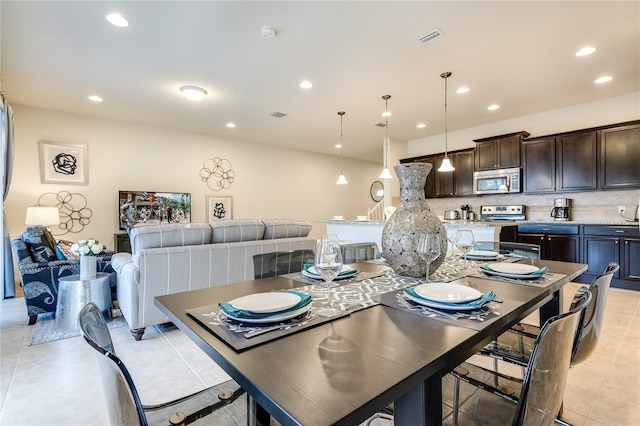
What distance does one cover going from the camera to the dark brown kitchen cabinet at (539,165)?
475 centimetres

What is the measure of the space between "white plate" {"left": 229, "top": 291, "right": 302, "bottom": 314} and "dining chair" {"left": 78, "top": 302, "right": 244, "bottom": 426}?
0.98ft

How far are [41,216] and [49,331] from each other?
6.84 feet

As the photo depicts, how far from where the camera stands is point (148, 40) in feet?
9.20

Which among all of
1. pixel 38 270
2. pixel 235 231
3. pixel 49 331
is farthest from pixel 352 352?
pixel 38 270

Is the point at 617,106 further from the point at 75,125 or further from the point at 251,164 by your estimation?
the point at 75,125

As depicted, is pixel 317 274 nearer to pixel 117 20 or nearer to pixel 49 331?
pixel 117 20

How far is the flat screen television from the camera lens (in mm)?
5141

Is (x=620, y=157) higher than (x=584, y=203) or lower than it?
higher

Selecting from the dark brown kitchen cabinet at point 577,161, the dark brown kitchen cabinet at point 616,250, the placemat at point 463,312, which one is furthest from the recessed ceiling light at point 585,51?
the placemat at point 463,312

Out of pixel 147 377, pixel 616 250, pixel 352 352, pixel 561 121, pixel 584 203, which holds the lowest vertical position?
pixel 147 377

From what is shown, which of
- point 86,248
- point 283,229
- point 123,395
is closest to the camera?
point 123,395

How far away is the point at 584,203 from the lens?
4727mm

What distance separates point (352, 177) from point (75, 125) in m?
6.56

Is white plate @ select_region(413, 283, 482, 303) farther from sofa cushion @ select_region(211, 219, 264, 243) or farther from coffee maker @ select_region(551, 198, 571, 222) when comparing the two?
coffee maker @ select_region(551, 198, 571, 222)
